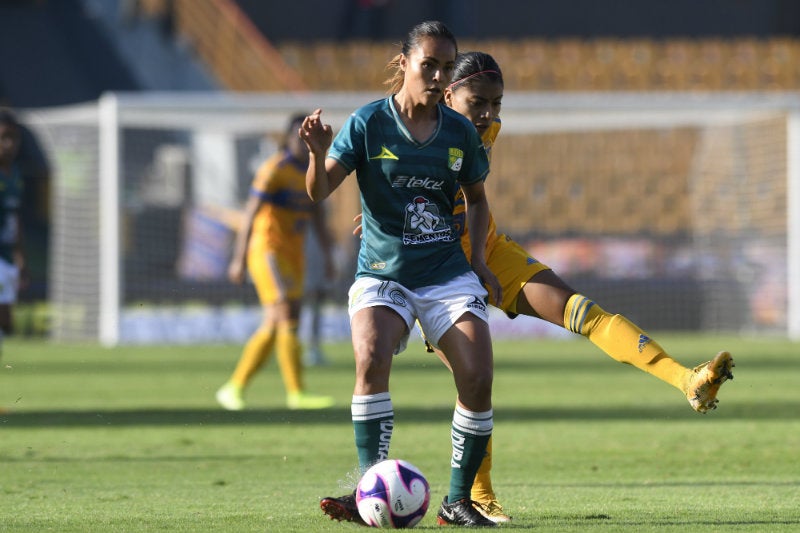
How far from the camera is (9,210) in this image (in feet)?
36.5

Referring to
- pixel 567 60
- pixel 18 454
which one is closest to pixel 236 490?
pixel 18 454

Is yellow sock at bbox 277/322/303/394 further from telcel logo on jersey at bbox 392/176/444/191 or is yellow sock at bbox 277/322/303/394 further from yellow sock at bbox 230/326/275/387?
telcel logo on jersey at bbox 392/176/444/191

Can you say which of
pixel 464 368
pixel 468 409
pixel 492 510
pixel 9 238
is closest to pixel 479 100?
pixel 464 368

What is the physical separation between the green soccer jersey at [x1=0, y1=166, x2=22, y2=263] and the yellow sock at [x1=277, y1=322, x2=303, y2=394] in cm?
237

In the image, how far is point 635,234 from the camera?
20188 mm

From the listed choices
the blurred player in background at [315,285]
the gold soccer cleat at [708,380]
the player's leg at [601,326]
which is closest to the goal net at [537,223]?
the blurred player in background at [315,285]

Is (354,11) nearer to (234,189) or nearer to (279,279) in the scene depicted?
(234,189)

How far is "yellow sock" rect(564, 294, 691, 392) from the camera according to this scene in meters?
5.77

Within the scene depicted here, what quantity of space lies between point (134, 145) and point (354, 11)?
34.6 ft

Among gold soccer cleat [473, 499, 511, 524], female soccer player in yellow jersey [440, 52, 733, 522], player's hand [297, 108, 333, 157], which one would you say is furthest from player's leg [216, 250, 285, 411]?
player's hand [297, 108, 333, 157]

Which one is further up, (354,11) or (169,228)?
(354,11)

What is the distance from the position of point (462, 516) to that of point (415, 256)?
1.04m

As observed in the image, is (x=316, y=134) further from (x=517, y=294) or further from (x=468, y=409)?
(x=517, y=294)

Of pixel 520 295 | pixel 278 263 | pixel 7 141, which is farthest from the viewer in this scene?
pixel 278 263
